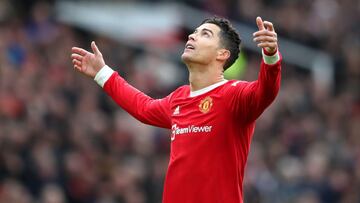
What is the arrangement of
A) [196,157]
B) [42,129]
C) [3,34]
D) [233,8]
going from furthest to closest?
[233,8], [3,34], [42,129], [196,157]

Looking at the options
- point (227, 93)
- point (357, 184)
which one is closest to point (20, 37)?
point (357, 184)

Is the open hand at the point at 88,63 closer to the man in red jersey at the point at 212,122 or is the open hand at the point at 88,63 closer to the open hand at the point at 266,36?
the man in red jersey at the point at 212,122

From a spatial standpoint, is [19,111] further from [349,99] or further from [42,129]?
[349,99]

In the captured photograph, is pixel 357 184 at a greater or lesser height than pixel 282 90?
lesser

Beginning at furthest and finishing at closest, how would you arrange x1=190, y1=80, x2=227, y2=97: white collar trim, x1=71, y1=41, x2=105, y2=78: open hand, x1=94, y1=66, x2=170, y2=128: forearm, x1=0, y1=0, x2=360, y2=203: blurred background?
x1=0, y1=0, x2=360, y2=203: blurred background, x1=71, y1=41, x2=105, y2=78: open hand, x1=94, y1=66, x2=170, y2=128: forearm, x1=190, y1=80, x2=227, y2=97: white collar trim

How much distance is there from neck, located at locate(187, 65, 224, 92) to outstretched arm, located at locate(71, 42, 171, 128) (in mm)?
441

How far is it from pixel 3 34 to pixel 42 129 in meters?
3.35

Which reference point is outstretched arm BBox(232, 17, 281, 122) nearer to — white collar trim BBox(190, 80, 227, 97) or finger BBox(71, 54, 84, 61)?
white collar trim BBox(190, 80, 227, 97)

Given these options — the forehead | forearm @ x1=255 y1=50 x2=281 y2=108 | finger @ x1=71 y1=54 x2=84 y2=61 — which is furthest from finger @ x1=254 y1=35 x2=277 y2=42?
finger @ x1=71 y1=54 x2=84 y2=61

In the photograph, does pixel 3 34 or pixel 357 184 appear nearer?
pixel 357 184

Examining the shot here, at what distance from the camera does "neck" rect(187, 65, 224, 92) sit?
391 inches

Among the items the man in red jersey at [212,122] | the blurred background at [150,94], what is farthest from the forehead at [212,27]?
the blurred background at [150,94]

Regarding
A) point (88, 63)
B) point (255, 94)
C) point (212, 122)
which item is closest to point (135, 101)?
point (88, 63)

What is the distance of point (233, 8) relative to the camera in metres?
21.4
